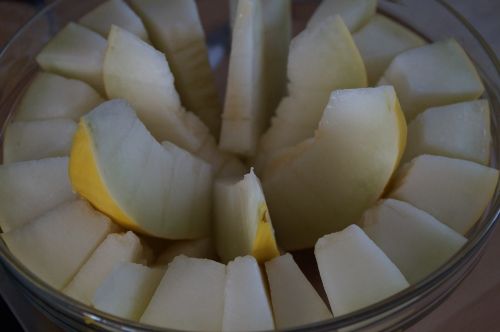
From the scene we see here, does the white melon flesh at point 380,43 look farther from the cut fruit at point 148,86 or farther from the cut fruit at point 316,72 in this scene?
the cut fruit at point 148,86

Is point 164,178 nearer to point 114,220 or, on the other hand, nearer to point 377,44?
point 114,220

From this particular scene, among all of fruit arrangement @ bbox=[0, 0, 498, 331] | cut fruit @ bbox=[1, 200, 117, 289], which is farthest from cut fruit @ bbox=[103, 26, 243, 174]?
cut fruit @ bbox=[1, 200, 117, 289]

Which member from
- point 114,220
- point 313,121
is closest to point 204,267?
point 114,220

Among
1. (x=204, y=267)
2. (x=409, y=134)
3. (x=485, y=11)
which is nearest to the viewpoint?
(x=204, y=267)

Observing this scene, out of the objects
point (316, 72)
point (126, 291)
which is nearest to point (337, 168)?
point (316, 72)

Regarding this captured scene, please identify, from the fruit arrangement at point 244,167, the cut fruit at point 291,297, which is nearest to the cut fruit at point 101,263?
the fruit arrangement at point 244,167

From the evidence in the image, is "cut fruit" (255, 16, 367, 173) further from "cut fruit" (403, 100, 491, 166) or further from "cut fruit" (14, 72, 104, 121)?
"cut fruit" (14, 72, 104, 121)

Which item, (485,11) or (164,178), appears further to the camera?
(485,11)

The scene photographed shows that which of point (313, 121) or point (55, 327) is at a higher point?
point (313, 121)
